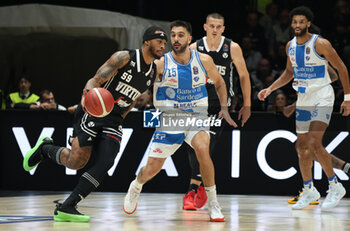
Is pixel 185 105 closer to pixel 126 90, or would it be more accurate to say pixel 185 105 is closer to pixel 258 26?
pixel 126 90

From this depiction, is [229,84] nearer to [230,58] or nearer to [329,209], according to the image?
[230,58]

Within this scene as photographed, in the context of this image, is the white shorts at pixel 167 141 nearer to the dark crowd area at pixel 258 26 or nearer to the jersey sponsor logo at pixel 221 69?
the jersey sponsor logo at pixel 221 69

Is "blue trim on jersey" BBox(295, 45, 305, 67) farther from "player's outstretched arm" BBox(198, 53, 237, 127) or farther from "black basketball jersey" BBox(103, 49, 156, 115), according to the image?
"black basketball jersey" BBox(103, 49, 156, 115)

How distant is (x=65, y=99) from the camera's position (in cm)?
1345

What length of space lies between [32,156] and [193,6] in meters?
8.01

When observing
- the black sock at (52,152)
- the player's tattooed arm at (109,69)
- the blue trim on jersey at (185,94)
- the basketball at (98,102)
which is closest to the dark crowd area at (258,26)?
the black sock at (52,152)

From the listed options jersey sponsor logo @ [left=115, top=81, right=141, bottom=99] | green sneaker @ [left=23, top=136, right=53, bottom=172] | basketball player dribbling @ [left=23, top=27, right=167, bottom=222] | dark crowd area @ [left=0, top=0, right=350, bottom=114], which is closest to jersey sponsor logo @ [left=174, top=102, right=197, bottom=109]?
basketball player dribbling @ [left=23, top=27, right=167, bottom=222]

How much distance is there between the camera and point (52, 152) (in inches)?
279

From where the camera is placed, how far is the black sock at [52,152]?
697 centimetres

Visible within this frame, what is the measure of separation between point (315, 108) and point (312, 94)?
7.0 inches

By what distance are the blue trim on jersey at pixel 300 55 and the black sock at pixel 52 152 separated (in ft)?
9.83

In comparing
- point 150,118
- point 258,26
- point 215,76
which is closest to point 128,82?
point 215,76

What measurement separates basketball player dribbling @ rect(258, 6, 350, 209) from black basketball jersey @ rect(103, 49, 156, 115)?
2208mm

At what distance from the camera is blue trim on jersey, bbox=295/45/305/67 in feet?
26.4
